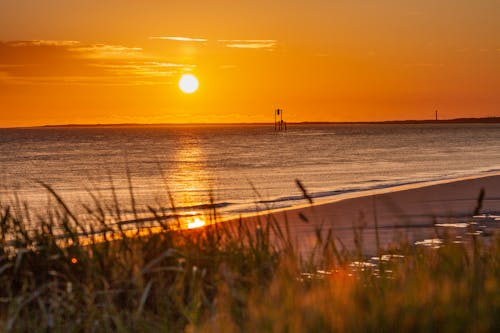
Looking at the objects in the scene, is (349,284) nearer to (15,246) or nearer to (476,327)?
(476,327)

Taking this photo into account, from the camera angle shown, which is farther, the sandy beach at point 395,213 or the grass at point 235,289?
the sandy beach at point 395,213

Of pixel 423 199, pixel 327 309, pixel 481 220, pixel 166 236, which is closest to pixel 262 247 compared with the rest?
pixel 166 236

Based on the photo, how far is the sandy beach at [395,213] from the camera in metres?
12.7

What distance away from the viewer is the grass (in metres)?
4.66

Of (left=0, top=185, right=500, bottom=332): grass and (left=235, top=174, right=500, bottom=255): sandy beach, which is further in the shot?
(left=235, top=174, right=500, bottom=255): sandy beach

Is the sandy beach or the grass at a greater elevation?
the grass

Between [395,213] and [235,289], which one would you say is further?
[395,213]

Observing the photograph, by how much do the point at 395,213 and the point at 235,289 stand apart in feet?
33.5

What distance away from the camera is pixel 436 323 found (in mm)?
4668

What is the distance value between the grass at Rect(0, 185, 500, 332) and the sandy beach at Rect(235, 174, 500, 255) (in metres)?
2.52

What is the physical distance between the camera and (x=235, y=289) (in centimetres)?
562

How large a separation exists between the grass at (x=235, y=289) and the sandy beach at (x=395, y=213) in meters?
2.52

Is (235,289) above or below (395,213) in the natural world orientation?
above

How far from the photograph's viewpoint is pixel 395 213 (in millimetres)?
15422
